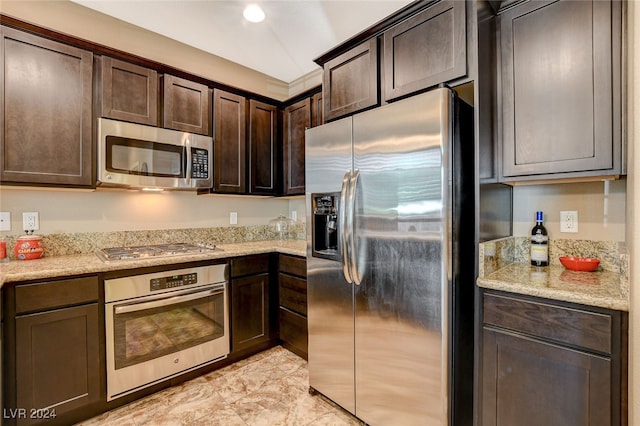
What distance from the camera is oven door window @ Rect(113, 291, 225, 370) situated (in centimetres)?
191

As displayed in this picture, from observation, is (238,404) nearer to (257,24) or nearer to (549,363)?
(549,363)

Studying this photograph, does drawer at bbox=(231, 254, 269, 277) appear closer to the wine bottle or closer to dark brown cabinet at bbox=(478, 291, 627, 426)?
dark brown cabinet at bbox=(478, 291, 627, 426)

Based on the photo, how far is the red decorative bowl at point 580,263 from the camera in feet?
5.03

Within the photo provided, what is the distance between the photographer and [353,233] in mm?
1711

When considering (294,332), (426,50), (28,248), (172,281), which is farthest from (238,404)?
(426,50)

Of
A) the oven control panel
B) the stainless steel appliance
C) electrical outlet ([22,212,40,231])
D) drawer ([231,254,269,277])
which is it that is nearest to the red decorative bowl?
drawer ([231,254,269,277])

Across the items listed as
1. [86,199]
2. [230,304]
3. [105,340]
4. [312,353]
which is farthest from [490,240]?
[86,199]

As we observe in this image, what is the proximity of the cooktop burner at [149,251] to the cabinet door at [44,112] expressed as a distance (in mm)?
514

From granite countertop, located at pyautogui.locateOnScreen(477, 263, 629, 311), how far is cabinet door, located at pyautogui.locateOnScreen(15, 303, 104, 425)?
2.19m

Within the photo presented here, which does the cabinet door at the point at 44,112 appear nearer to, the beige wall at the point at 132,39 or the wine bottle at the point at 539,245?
the beige wall at the point at 132,39

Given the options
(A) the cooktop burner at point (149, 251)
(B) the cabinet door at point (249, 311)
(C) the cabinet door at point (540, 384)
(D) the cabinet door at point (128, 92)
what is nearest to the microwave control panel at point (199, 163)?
(D) the cabinet door at point (128, 92)

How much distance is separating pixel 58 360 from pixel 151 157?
4.49 ft

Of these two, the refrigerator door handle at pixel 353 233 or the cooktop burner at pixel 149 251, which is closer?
the refrigerator door handle at pixel 353 233

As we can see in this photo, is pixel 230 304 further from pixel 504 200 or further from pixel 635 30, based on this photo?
pixel 635 30
